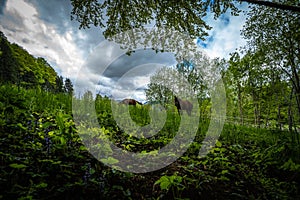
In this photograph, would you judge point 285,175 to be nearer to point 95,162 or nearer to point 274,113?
point 95,162

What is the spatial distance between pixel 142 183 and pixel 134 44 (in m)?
4.38

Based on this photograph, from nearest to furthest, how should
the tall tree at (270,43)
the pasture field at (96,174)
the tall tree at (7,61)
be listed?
the pasture field at (96,174) < the tall tree at (270,43) < the tall tree at (7,61)

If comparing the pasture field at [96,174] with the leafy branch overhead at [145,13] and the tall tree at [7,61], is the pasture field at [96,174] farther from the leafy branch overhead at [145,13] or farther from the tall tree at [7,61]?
the tall tree at [7,61]

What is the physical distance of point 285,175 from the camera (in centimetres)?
239

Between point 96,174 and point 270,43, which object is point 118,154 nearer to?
point 96,174

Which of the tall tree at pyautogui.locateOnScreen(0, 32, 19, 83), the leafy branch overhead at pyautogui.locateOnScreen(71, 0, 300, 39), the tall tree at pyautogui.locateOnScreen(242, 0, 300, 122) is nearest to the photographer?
the leafy branch overhead at pyautogui.locateOnScreen(71, 0, 300, 39)

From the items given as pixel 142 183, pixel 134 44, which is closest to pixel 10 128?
pixel 142 183

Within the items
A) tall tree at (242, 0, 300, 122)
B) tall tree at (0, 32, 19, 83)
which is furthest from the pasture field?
tall tree at (0, 32, 19, 83)

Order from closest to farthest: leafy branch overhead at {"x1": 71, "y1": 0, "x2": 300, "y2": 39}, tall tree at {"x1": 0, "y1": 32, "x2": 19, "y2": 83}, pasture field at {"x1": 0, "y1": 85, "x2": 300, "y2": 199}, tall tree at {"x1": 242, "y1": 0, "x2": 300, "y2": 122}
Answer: pasture field at {"x1": 0, "y1": 85, "x2": 300, "y2": 199}
leafy branch overhead at {"x1": 71, "y1": 0, "x2": 300, "y2": 39}
tall tree at {"x1": 242, "y1": 0, "x2": 300, "y2": 122}
tall tree at {"x1": 0, "y1": 32, "x2": 19, "y2": 83}

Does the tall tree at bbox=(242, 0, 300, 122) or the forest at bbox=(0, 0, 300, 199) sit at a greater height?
the tall tree at bbox=(242, 0, 300, 122)

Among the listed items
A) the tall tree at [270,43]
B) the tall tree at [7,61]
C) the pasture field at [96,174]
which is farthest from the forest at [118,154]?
the tall tree at [7,61]

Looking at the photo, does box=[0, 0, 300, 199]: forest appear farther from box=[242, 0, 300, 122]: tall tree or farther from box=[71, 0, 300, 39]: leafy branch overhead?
box=[242, 0, 300, 122]: tall tree

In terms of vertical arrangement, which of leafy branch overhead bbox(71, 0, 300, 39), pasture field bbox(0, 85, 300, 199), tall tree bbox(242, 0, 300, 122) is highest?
tall tree bbox(242, 0, 300, 122)

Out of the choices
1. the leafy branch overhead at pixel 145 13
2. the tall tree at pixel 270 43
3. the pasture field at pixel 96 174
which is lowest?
the pasture field at pixel 96 174
